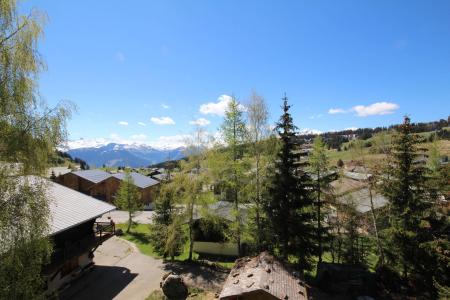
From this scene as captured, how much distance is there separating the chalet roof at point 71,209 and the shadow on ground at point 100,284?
20.1 feet

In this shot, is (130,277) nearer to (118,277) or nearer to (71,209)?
(118,277)

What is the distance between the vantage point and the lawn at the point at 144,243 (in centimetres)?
3350

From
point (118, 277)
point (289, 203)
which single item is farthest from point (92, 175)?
point (289, 203)

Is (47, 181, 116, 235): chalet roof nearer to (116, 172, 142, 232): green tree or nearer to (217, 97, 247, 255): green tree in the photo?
(217, 97, 247, 255): green tree

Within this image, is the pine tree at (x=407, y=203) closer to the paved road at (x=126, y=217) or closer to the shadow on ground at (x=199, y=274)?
the shadow on ground at (x=199, y=274)

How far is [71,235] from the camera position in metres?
25.0

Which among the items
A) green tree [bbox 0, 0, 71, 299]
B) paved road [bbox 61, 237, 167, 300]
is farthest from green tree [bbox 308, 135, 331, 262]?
green tree [bbox 0, 0, 71, 299]

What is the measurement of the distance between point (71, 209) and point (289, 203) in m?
17.5

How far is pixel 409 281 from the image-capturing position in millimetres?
23609

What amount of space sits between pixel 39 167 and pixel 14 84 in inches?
117

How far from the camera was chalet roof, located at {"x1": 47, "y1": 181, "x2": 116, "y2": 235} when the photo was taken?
21.3m

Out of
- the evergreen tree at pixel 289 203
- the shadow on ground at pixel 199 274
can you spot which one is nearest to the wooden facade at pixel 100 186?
the shadow on ground at pixel 199 274

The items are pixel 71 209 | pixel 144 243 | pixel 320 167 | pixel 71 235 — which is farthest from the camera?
pixel 144 243

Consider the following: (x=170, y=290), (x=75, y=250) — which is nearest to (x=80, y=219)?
(x=75, y=250)
